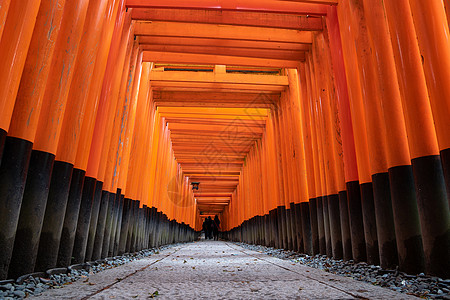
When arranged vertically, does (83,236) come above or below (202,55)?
below

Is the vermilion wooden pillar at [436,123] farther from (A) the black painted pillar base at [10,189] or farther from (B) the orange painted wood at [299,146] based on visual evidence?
(B) the orange painted wood at [299,146]

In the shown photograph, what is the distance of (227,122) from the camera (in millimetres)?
14031

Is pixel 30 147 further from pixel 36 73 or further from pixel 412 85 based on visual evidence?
pixel 412 85

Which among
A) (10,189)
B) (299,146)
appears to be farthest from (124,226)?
(299,146)

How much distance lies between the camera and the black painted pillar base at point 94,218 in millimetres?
4800

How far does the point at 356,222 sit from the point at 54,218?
14.4 feet

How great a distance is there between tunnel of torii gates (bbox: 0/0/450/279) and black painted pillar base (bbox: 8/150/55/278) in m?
0.01

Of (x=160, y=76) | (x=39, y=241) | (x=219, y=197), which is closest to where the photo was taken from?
(x=39, y=241)

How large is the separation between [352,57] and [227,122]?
9.11 m

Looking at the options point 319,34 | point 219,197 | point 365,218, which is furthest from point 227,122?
point 219,197

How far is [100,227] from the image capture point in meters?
5.32

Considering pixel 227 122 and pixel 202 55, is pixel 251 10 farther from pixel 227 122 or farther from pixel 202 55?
pixel 227 122

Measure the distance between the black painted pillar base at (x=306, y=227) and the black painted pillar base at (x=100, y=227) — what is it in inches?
193

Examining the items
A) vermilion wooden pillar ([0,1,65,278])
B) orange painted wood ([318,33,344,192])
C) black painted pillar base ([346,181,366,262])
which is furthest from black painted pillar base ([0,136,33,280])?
orange painted wood ([318,33,344,192])
